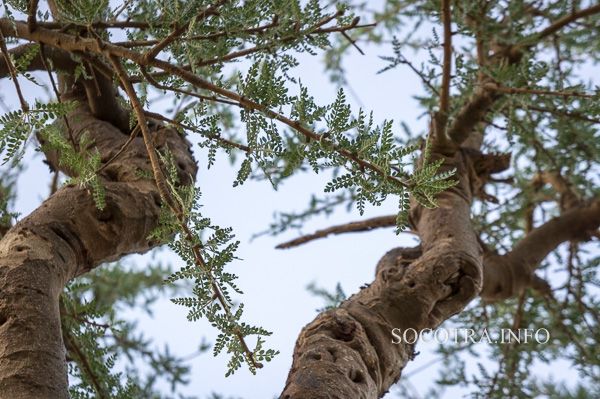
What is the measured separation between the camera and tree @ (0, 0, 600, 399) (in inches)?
37.7

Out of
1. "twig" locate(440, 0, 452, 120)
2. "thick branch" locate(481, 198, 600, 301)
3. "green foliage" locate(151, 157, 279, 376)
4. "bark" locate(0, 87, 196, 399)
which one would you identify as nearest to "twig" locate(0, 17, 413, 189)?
"green foliage" locate(151, 157, 279, 376)

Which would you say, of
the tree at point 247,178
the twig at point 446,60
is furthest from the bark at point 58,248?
the twig at point 446,60

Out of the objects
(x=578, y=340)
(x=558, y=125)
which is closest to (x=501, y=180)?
(x=558, y=125)

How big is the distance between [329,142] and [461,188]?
39.9 inches

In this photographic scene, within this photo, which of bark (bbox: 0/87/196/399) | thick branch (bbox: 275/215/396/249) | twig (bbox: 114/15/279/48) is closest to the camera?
bark (bbox: 0/87/196/399)

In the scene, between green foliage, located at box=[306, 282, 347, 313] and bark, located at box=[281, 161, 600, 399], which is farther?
green foliage, located at box=[306, 282, 347, 313]

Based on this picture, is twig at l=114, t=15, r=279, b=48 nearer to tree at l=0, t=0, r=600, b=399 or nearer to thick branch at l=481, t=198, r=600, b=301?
tree at l=0, t=0, r=600, b=399

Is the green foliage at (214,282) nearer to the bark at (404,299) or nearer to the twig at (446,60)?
the bark at (404,299)

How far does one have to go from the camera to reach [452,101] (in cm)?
221

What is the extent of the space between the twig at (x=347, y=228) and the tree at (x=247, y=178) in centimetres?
1

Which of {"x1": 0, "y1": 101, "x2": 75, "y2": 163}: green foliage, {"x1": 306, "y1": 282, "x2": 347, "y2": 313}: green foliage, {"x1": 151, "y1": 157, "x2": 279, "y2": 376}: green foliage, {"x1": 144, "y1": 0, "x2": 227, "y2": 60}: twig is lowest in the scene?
{"x1": 151, "y1": 157, "x2": 279, "y2": 376}: green foliage

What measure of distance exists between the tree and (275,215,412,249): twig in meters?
0.01

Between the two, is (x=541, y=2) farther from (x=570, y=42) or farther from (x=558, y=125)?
(x=558, y=125)

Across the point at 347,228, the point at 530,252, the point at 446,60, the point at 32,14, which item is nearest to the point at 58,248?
the point at 32,14
